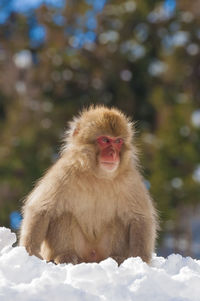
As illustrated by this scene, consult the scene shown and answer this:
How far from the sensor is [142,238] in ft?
13.9

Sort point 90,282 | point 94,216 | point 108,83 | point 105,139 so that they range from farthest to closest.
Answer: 1. point 108,83
2. point 105,139
3. point 94,216
4. point 90,282

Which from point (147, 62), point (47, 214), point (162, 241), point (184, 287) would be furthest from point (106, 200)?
point (147, 62)

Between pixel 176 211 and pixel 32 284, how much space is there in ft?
46.4

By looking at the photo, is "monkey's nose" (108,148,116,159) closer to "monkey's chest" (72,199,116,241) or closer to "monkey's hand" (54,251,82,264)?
"monkey's chest" (72,199,116,241)

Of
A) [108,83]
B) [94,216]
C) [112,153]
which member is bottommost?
[94,216]

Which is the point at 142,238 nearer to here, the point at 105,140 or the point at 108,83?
the point at 105,140

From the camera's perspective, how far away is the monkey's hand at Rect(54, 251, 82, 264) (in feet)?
13.4

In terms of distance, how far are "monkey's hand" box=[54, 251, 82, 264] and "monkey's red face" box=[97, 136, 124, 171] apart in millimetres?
720

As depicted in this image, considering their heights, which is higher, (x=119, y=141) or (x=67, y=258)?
(x=119, y=141)

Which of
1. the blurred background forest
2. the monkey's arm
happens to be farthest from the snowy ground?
the blurred background forest

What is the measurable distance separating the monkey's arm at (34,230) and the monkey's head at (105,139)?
557 mm

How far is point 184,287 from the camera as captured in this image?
2.89 meters

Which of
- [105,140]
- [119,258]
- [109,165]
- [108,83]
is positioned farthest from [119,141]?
[108,83]

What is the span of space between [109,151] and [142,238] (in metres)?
0.73
